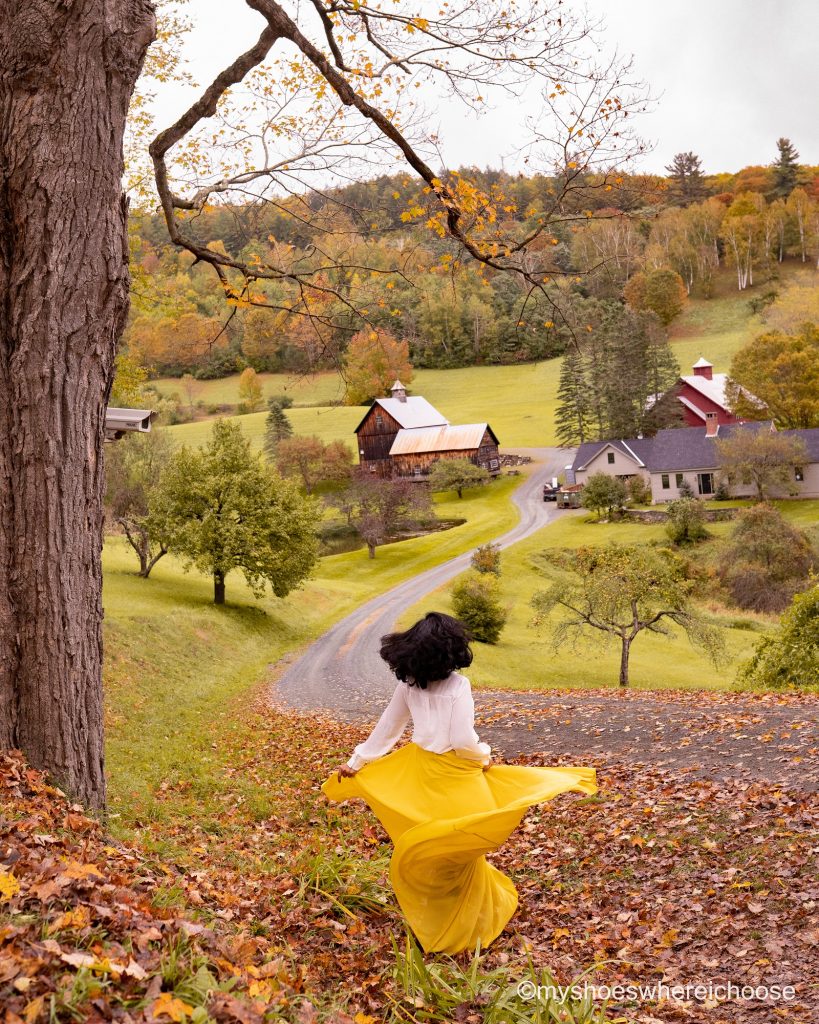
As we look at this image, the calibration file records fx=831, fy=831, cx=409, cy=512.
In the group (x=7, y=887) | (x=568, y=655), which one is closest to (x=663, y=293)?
(x=568, y=655)

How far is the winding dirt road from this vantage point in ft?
67.6

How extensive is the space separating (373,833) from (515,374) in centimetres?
9958

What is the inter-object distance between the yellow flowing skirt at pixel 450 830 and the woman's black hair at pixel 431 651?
0.55 meters

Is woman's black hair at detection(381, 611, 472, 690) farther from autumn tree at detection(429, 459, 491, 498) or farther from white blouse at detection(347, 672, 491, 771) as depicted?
autumn tree at detection(429, 459, 491, 498)

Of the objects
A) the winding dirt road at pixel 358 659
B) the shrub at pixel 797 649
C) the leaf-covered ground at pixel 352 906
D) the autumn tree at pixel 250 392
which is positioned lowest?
the winding dirt road at pixel 358 659

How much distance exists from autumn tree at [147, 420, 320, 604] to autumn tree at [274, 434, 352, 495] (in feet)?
101

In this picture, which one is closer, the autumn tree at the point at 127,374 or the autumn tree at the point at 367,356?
the autumn tree at the point at 367,356

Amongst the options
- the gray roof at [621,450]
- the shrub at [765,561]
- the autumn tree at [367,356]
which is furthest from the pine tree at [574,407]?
the autumn tree at [367,356]

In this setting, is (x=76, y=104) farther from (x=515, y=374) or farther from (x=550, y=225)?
(x=515, y=374)

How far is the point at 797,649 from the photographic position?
59.6 feet

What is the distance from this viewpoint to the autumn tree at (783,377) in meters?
65.6

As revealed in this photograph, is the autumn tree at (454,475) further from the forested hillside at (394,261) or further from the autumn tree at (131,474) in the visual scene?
the forested hillside at (394,261)

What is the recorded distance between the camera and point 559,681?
2786cm

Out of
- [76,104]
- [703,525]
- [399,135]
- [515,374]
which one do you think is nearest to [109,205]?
[76,104]
